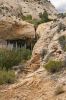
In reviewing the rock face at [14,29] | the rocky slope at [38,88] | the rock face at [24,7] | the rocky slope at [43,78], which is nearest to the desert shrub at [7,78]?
the rocky slope at [43,78]

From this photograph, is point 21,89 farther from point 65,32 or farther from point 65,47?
point 65,32

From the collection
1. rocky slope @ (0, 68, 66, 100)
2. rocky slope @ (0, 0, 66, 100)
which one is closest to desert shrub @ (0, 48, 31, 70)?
rocky slope @ (0, 0, 66, 100)

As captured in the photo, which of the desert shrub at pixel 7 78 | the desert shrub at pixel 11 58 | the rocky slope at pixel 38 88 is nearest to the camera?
the rocky slope at pixel 38 88

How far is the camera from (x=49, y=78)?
45.7ft

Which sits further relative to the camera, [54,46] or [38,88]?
[54,46]

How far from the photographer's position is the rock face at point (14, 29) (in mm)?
30734

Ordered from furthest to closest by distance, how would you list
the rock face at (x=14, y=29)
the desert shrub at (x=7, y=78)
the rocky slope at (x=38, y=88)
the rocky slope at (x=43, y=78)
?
1. the rock face at (x=14, y=29)
2. the desert shrub at (x=7, y=78)
3. the rocky slope at (x=43, y=78)
4. the rocky slope at (x=38, y=88)

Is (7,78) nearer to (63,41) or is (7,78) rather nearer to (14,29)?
(63,41)

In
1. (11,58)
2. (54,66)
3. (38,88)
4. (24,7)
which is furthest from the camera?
(24,7)

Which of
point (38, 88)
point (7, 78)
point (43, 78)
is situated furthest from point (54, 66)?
point (7, 78)

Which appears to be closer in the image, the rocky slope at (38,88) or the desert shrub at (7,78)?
the rocky slope at (38,88)

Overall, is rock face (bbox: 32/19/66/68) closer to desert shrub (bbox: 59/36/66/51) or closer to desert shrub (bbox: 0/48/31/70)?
desert shrub (bbox: 59/36/66/51)

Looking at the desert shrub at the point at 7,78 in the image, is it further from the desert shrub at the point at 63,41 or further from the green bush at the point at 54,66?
the desert shrub at the point at 63,41

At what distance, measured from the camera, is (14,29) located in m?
31.4
